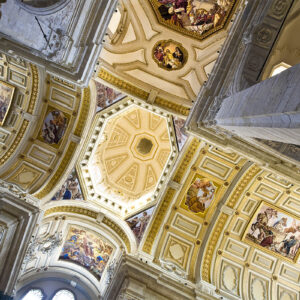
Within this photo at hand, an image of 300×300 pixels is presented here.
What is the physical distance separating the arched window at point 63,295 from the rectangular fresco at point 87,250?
1399mm

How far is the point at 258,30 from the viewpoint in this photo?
9492 millimetres

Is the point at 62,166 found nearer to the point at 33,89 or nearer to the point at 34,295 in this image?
the point at 33,89

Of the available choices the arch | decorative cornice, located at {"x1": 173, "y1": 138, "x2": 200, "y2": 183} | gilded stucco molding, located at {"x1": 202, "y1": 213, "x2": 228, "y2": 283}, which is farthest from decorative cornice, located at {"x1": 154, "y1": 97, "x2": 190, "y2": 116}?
the arch

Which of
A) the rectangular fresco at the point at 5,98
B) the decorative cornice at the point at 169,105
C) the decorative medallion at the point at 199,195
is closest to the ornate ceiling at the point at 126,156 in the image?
the decorative cornice at the point at 169,105

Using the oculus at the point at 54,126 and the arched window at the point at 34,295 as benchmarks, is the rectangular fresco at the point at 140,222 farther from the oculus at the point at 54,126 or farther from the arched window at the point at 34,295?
the arched window at the point at 34,295

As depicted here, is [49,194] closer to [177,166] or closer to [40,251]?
[40,251]

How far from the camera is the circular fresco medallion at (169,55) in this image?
1541 cm

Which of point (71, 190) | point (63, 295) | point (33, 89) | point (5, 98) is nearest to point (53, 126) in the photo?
point (33, 89)

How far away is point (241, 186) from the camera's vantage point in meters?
15.1

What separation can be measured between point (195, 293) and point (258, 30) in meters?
9.84

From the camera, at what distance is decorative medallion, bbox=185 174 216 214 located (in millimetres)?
15539

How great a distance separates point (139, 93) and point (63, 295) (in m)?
Result: 10.2

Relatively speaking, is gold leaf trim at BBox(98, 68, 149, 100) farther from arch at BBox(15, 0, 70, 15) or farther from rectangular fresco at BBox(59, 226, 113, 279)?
rectangular fresco at BBox(59, 226, 113, 279)

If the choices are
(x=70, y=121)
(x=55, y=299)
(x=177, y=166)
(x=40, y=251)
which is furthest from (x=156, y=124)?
(x=55, y=299)
